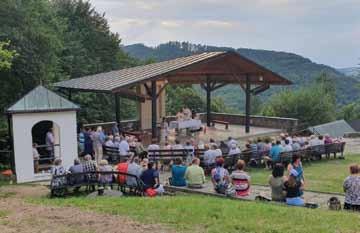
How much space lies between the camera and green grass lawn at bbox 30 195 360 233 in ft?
24.1

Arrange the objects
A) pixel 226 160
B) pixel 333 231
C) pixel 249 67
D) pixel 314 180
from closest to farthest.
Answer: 1. pixel 333 231
2. pixel 314 180
3. pixel 226 160
4. pixel 249 67

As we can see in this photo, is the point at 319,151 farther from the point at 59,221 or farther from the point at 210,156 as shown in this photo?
the point at 59,221

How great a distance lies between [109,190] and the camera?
12.1 m

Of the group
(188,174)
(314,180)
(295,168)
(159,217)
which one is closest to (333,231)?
(159,217)

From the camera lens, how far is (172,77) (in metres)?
25.8

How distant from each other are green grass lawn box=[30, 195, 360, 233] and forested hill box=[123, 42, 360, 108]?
330ft

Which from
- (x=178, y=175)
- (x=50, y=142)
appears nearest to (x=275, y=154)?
(x=178, y=175)

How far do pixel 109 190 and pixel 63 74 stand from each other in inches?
912

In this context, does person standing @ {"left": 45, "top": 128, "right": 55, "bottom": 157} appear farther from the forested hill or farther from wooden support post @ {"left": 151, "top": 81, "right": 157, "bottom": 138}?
the forested hill

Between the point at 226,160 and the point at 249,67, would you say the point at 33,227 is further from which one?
the point at 249,67

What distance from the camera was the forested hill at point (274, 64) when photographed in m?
116

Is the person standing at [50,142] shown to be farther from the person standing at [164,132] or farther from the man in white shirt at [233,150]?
the person standing at [164,132]

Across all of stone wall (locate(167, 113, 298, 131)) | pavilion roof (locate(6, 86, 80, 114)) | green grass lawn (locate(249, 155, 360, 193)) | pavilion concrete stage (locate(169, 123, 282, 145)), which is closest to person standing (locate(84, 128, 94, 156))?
pavilion roof (locate(6, 86, 80, 114))

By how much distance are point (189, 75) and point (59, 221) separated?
1932 cm
